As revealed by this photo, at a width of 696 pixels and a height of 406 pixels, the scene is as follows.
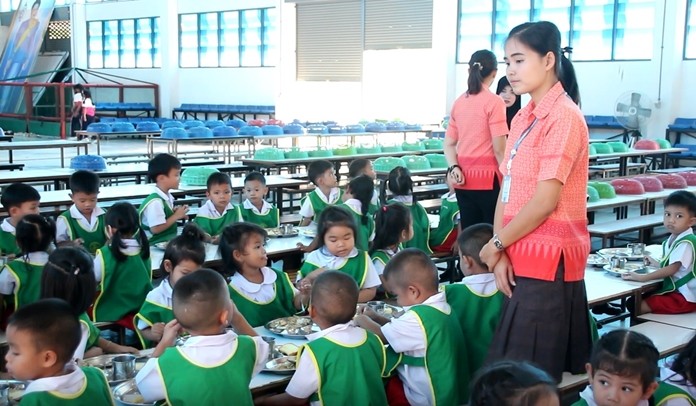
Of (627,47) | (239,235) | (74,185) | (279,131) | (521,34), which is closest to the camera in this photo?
(521,34)

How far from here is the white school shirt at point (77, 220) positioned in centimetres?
412

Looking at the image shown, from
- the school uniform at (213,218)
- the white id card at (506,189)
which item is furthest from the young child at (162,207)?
the white id card at (506,189)

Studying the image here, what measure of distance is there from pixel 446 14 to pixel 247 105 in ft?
18.4

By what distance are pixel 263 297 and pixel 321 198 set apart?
7.38 feet

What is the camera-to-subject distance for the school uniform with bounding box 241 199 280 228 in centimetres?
502

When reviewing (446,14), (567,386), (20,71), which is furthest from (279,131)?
(20,71)

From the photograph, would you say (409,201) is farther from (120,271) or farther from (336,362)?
Answer: (336,362)

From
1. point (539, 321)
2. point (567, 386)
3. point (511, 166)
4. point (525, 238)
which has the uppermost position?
point (511, 166)

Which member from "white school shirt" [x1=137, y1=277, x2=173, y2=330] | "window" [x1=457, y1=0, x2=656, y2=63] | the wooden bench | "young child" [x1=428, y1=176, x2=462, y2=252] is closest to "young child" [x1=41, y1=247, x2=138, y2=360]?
"white school shirt" [x1=137, y1=277, x2=173, y2=330]

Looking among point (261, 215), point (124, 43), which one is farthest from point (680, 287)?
point (124, 43)

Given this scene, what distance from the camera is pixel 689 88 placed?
12227 mm

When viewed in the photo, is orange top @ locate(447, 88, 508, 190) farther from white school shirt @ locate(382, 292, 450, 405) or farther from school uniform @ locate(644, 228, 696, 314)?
white school shirt @ locate(382, 292, 450, 405)

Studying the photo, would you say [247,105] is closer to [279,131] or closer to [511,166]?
[279,131]

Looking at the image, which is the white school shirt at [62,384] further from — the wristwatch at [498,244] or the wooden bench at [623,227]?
the wooden bench at [623,227]
